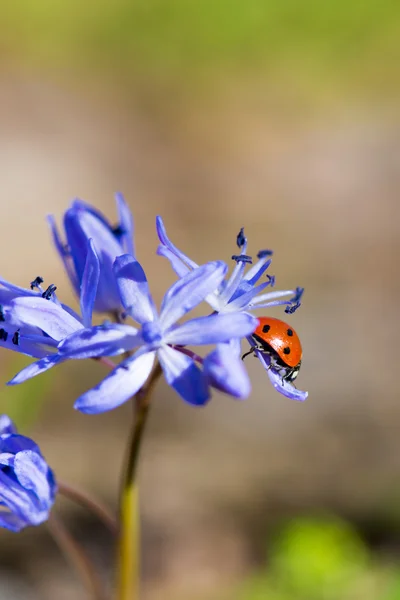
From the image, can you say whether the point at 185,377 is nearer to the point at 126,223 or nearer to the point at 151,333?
the point at 151,333

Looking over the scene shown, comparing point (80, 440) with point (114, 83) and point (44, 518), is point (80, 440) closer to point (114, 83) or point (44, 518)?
point (44, 518)

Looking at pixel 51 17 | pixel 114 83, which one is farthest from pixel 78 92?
pixel 51 17

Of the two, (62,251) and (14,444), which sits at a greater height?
(62,251)

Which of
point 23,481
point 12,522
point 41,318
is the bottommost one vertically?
point 12,522

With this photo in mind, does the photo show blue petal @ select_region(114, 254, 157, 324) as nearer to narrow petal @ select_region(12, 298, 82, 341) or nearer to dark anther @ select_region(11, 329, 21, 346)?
narrow petal @ select_region(12, 298, 82, 341)

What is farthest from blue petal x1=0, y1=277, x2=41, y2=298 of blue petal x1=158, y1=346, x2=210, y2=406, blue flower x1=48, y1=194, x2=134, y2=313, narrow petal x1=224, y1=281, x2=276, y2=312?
narrow petal x1=224, y1=281, x2=276, y2=312

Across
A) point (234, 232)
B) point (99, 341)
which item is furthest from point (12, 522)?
point (234, 232)

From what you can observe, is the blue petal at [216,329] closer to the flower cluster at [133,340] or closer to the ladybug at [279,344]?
the flower cluster at [133,340]
